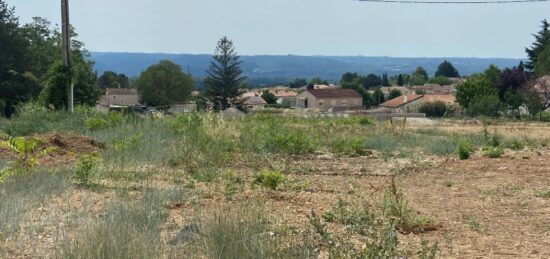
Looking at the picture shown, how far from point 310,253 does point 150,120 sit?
14.5 meters

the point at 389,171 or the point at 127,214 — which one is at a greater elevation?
the point at 127,214

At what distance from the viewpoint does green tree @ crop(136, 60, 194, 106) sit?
87.2 metres

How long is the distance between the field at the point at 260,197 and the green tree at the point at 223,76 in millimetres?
58116

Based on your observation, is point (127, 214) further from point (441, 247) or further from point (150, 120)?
point (150, 120)

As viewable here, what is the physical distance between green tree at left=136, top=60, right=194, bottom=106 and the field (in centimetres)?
7169

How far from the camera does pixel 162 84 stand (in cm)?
8825

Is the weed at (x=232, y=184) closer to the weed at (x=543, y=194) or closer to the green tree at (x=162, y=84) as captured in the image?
the weed at (x=543, y=194)

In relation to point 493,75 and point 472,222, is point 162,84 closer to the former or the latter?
point 493,75

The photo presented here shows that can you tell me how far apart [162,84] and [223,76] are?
16861 millimetres

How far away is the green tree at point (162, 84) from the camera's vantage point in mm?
87250

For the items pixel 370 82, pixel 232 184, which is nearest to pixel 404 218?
pixel 232 184

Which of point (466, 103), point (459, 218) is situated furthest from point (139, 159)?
point (466, 103)

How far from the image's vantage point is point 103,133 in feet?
49.7

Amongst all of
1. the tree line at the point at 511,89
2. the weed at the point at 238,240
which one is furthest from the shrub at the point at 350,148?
the tree line at the point at 511,89
